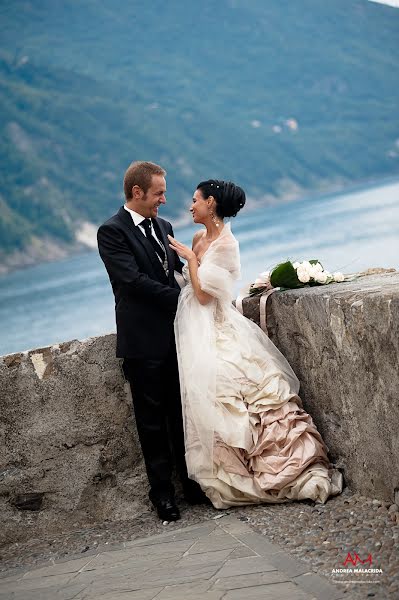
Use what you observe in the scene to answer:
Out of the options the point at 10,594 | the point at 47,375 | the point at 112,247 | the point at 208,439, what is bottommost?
the point at 10,594

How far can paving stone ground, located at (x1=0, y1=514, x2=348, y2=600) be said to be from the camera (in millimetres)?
3346

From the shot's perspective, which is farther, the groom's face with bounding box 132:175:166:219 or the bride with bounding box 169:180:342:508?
the groom's face with bounding box 132:175:166:219

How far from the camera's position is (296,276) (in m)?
4.83

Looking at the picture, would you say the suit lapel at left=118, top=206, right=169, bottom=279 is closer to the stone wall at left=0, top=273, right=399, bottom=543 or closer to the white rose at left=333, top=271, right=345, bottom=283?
the stone wall at left=0, top=273, right=399, bottom=543

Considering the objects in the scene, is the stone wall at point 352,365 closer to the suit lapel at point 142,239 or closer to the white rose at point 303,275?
the white rose at point 303,275

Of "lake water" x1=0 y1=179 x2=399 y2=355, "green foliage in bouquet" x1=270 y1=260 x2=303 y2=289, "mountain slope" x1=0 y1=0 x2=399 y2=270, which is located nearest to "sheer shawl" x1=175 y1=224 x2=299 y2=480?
"green foliage in bouquet" x1=270 y1=260 x2=303 y2=289

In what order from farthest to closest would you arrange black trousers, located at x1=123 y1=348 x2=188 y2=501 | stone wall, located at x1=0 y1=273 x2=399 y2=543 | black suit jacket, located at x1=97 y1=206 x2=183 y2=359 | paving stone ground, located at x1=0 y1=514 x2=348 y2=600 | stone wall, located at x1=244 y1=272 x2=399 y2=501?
black trousers, located at x1=123 y1=348 x2=188 y2=501 → black suit jacket, located at x1=97 y1=206 x2=183 y2=359 → stone wall, located at x1=0 y1=273 x2=399 y2=543 → stone wall, located at x1=244 y1=272 x2=399 y2=501 → paving stone ground, located at x1=0 y1=514 x2=348 y2=600

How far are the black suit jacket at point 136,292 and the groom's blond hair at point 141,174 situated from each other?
16 cm

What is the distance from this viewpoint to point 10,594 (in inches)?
153

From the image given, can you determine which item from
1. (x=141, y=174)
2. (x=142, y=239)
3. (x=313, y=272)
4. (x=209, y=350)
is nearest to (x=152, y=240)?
(x=142, y=239)

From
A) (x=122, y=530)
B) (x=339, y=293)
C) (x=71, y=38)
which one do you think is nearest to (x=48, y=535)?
(x=122, y=530)

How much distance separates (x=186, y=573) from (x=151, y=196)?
192 cm

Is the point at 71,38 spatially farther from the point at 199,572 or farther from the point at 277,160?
the point at 199,572

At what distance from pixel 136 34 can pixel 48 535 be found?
158 metres
